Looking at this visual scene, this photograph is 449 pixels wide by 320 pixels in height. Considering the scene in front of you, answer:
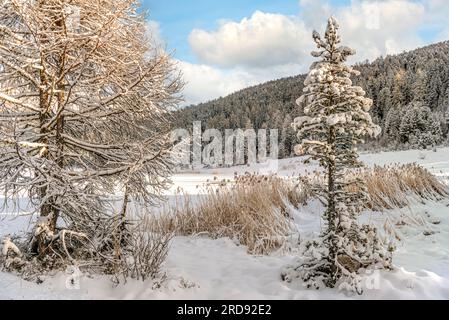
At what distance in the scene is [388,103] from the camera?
157ft

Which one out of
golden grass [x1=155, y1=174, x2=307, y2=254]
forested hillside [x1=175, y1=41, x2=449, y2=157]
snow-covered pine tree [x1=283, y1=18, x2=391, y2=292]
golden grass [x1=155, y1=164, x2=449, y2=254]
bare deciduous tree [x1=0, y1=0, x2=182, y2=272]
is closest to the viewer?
snow-covered pine tree [x1=283, y1=18, x2=391, y2=292]

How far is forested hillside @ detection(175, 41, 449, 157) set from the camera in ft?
116

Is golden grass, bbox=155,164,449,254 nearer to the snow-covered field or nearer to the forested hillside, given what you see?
the snow-covered field

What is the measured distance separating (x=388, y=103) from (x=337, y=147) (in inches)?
1897

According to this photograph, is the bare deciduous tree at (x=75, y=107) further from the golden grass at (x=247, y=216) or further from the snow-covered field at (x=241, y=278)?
the golden grass at (x=247, y=216)

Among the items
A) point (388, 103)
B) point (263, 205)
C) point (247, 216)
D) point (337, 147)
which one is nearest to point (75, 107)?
point (247, 216)

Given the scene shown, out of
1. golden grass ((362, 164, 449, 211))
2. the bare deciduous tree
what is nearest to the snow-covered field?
the bare deciduous tree

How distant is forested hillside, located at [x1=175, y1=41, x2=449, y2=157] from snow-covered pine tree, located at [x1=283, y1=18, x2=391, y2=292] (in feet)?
92.8

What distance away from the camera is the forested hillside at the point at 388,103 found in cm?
3522

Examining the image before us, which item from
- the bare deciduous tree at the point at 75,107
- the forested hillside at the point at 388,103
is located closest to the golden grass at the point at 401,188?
the bare deciduous tree at the point at 75,107

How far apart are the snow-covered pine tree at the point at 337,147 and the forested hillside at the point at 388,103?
92.8 feet

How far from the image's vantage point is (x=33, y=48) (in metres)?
3.80

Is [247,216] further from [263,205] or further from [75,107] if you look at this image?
[75,107]
